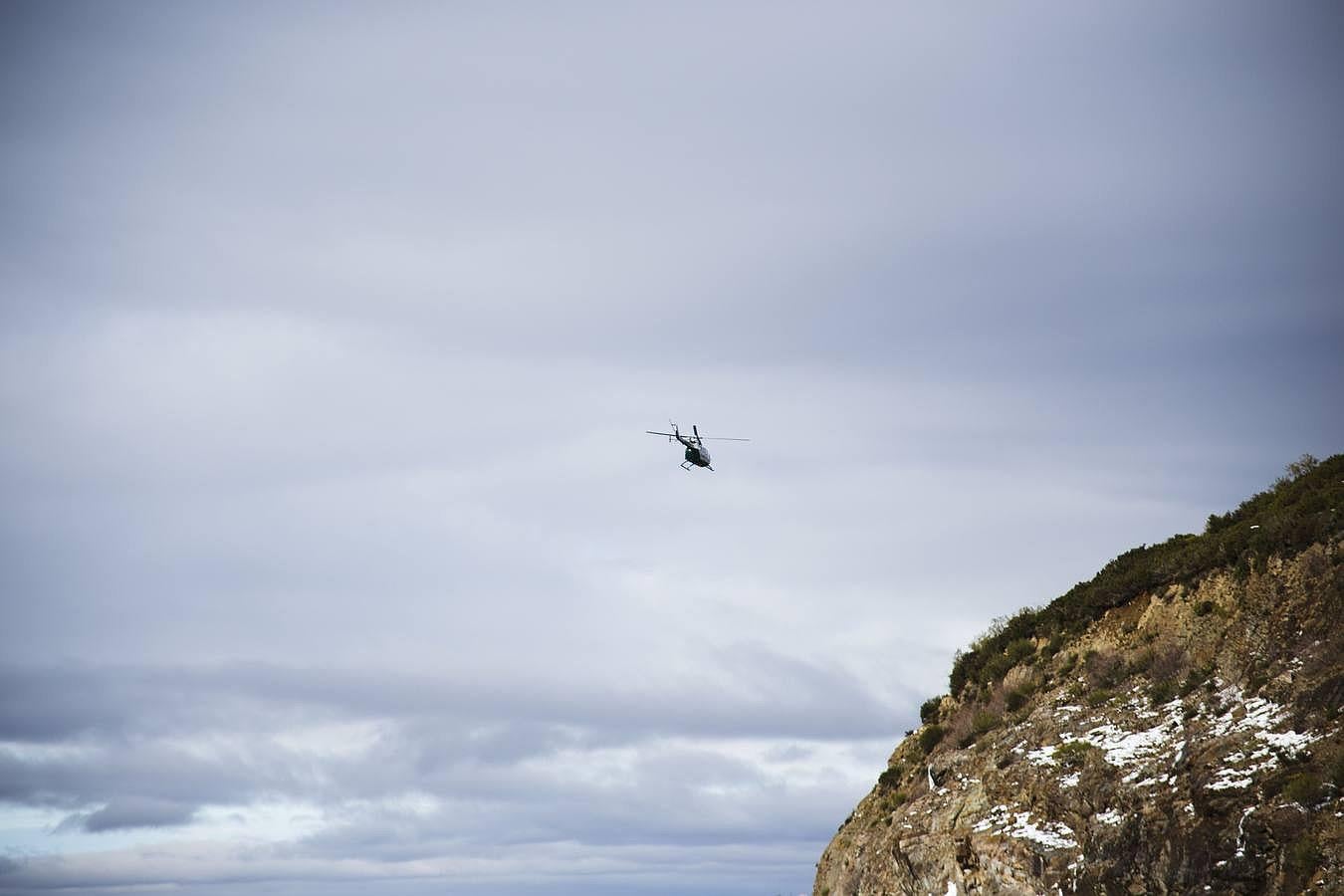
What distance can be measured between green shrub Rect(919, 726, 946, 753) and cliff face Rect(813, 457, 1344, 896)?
0.09m

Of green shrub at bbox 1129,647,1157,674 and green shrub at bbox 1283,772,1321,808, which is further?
green shrub at bbox 1129,647,1157,674

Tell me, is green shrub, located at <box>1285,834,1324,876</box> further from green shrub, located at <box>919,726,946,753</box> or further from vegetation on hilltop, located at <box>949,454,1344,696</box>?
green shrub, located at <box>919,726,946,753</box>

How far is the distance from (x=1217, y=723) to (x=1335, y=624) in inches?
198

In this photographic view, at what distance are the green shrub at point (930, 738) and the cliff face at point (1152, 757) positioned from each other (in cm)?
9

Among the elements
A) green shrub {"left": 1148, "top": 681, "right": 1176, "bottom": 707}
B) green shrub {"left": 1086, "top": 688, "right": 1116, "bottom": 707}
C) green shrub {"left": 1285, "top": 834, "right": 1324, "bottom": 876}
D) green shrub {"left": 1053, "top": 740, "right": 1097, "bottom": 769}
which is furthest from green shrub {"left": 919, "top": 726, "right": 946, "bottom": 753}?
green shrub {"left": 1285, "top": 834, "right": 1324, "bottom": 876}

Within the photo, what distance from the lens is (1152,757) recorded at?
35938mm

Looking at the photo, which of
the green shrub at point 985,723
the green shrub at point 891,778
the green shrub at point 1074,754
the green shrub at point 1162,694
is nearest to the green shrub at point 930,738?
the green shrub at point 891,778

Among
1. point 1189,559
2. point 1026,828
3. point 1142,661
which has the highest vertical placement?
point 1189,559

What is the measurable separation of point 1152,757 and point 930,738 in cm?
1323

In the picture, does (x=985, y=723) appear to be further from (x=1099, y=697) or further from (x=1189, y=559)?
(x=1189, y=559)

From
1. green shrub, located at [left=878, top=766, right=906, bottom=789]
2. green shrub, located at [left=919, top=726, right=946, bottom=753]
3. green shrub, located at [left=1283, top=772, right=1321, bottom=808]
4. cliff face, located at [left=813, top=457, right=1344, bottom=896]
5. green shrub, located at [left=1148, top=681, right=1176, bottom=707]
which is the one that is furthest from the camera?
green shrub, located at [left=919, top=726, right=946, bottom=753]

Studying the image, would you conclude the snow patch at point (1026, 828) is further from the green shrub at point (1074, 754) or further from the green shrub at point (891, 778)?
the green shrub at point (891, 778)

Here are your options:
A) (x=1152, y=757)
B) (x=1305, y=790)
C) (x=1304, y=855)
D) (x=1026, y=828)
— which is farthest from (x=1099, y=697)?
(x=1304, y=855)

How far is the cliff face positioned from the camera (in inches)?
1214
